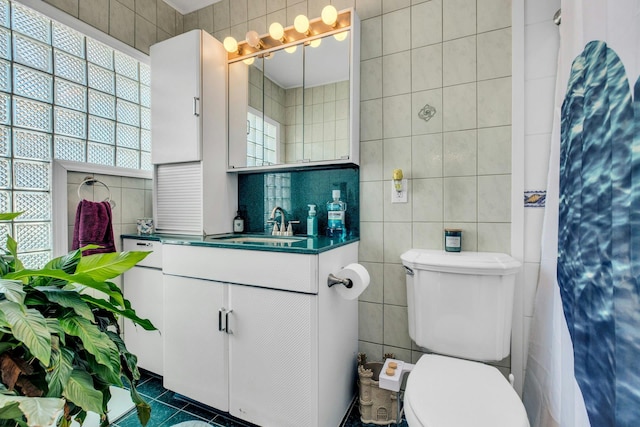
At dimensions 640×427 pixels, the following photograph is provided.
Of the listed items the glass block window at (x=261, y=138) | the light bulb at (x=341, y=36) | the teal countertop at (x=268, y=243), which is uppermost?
the light bulb at (x=341, y=36)

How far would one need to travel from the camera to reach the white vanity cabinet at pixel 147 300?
172 centimetres

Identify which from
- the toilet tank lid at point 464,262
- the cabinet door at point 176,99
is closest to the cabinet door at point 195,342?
the cabinet door at point 176,99

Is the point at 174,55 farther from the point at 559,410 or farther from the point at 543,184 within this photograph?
the point at 559,410

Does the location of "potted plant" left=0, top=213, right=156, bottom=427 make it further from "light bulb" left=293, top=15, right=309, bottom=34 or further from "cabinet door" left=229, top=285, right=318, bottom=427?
"light bulb" left=293, top=15, right=309, bottom=34

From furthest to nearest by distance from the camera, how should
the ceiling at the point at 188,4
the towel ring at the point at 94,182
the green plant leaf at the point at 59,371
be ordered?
1. the ceiling at the point at 188,4
2. the towel ring at the point at 94,182
3. the green plant leaf at the point at 59,371

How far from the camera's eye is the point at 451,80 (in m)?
1.50

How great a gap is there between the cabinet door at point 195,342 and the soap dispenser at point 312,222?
23.0 inches

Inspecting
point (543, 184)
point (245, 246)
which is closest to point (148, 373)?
point (245, 246)

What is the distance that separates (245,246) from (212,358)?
1.97 ft

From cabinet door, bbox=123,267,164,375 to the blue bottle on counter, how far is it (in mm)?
1040

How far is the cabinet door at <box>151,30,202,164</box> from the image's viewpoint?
70.6 inches

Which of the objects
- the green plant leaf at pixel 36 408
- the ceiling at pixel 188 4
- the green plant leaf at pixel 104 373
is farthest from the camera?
the ceiling at pixel 188 4

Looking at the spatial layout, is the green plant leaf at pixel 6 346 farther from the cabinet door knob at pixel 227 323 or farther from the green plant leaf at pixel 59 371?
the cabinet door knob at pixel 227 323

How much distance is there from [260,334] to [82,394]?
31.6 inches
